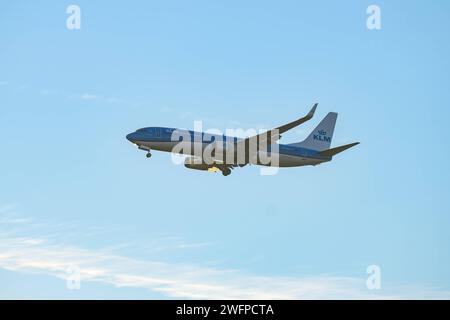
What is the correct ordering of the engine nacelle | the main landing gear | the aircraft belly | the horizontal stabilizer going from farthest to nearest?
the aircraft belly, the engine nacelle, the main landing gear, the horizontal stabilizer

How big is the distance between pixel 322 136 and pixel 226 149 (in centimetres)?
2186

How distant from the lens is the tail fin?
107 m

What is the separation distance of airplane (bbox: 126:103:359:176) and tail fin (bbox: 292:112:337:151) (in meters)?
2.47

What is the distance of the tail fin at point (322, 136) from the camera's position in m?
107

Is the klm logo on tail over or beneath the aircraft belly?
over

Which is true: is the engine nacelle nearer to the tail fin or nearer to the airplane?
the airplane

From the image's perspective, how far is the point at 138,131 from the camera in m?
97.8

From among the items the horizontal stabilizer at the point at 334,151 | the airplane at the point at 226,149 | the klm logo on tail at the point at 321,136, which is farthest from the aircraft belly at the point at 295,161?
the klm logo on tail at the point at 321,136

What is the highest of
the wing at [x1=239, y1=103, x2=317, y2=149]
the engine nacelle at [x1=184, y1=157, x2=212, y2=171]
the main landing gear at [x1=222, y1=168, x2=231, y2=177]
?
the wing at [x1=239, y1=103, x2=317, y2=149]

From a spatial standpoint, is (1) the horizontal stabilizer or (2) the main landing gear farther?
(2) the main landing gear

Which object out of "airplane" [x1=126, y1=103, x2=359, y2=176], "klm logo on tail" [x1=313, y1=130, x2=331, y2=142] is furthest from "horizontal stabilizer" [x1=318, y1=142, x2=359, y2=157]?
"klm logo on tail" [x1=313, y1=130, x2=331, y2=142]

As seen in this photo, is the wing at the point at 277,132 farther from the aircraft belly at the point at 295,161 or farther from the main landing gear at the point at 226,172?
the aircraft belly at the point at 295,161
